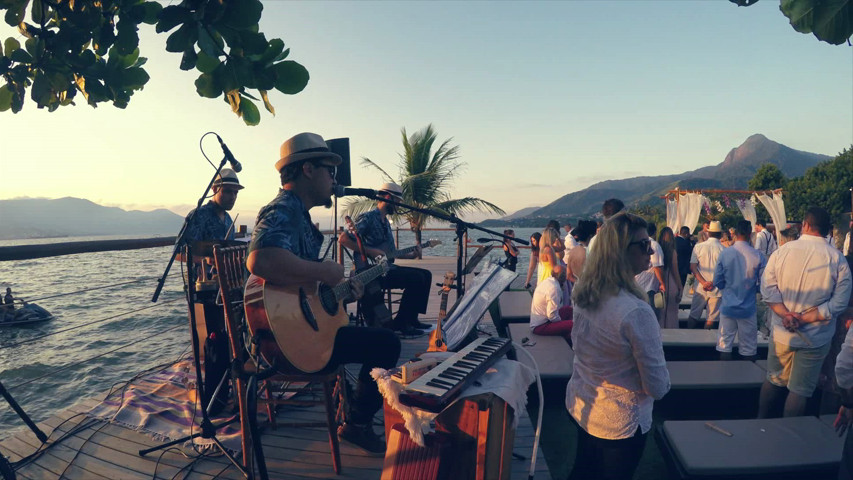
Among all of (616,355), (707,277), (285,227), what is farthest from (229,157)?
(707,277)

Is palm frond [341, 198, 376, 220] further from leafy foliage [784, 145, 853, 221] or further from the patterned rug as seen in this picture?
leafy foliage [784, 145, 853, 221]

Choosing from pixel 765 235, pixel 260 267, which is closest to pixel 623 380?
pixel 260 267

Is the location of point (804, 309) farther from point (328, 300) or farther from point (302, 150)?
point (302, 150)

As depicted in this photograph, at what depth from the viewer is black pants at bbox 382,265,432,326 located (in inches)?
224

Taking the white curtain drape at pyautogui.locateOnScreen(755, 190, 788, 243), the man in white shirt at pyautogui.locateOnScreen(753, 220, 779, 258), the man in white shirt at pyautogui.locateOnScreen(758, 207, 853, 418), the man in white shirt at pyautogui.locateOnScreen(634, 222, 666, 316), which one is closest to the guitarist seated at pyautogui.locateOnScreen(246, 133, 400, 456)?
the man in white shirt at pyautogui.locateOnScreen(758, 207, 853, 418)

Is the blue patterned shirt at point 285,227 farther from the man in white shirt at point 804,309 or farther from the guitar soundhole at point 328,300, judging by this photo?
the man in white shirt at point 804,309

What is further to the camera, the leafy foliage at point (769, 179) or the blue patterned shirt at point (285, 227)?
the leafy foliage at point (769, 179)

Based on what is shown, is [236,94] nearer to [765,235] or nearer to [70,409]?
[70,409]

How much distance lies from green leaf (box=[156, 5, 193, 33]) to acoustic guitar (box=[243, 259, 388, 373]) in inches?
54.7

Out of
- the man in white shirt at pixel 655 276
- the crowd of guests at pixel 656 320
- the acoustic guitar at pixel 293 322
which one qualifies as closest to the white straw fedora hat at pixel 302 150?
the acoustic guitar at pixel 293 322

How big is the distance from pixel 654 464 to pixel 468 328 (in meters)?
2.08

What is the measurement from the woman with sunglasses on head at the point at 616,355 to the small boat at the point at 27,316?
1921cm

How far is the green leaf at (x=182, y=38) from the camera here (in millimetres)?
1697

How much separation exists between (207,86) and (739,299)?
6371 millimetres
